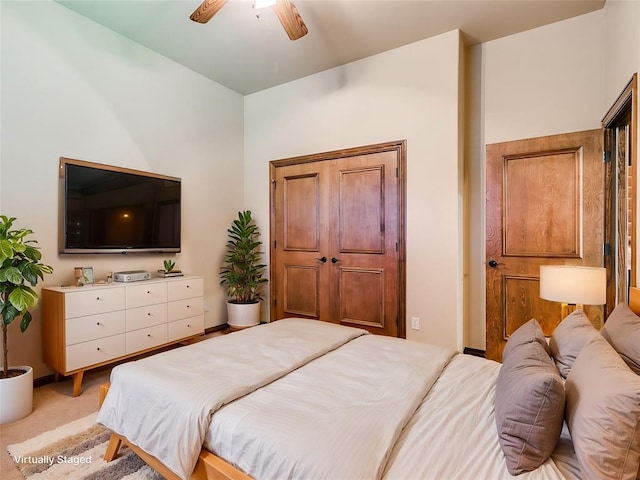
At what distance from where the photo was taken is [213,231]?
4223mm

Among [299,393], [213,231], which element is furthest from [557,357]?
[213,231]

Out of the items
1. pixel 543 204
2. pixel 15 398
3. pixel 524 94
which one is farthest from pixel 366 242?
pixel 15 398

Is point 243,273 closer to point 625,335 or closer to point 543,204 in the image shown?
point 543,204

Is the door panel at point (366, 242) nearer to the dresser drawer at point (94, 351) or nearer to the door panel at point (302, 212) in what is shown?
the door panel at point (302, 212)

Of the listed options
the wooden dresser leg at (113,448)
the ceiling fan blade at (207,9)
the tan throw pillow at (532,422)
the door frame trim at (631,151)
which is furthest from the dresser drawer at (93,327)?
the door frame trim at (631,151)

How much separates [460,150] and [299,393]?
2.76 metres

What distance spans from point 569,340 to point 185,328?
311 centimetres

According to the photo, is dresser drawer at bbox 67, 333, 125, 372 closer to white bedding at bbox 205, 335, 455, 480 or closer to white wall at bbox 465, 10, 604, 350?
white bedding at bbox 205, 335, 455, 480

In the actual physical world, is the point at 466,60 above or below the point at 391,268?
above

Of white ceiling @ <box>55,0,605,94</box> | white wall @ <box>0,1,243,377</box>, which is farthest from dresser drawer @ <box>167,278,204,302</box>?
white ceiling @ <box>55,0,605,94</box>

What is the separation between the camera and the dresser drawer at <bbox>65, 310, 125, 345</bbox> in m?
2.49

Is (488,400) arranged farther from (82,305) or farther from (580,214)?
Result: (82,305)

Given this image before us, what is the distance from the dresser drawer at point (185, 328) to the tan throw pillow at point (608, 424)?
3115 mm

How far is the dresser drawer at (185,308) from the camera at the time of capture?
323 centimetres
